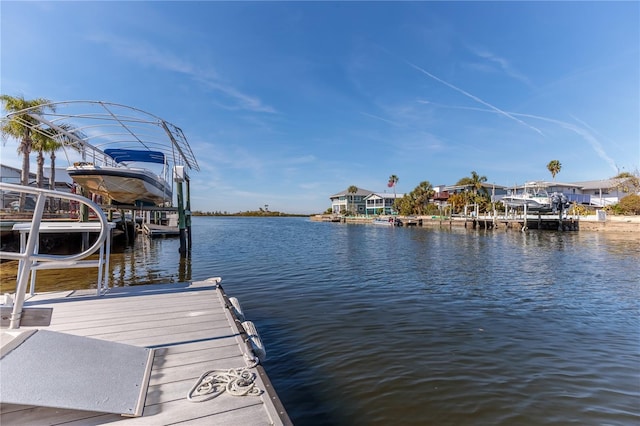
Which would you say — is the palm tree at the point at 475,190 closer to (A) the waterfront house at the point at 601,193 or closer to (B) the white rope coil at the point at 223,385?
(A) the waterfront house at the point at 601,193

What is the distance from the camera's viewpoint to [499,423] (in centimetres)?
395

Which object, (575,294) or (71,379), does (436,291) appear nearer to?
(575,294)

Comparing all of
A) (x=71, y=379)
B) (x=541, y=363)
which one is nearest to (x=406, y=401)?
(x=541, y=363)

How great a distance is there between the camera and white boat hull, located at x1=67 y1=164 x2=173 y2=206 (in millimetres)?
13672

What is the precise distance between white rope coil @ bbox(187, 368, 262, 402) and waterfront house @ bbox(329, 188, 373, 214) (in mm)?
102737

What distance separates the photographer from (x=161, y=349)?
3750 mm

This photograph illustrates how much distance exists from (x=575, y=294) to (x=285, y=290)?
385 inches

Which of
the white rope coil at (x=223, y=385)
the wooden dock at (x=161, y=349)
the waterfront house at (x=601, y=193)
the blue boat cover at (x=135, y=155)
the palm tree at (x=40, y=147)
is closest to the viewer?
the wooden dock at (x=161, y=349)

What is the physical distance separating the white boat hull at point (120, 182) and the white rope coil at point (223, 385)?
13.8 m

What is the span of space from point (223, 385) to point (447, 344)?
196 inches

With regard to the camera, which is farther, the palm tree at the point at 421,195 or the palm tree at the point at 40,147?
the palm tree at the point at 421,195

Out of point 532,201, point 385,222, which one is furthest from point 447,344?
point 385,222

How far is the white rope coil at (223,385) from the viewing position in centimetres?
281

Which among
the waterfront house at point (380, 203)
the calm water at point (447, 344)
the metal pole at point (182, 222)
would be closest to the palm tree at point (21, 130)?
the metal pole at point (182, 222)
